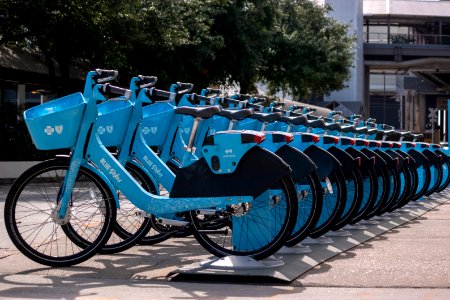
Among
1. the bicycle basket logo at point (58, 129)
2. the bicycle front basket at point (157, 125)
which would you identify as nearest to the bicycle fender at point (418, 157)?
the bicycle front basket at point (157, 125)

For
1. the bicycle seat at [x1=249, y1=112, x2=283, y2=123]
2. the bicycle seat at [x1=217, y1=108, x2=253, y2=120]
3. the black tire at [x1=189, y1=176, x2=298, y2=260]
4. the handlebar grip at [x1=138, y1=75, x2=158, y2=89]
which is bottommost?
the black tire at [x1=189, y1=176, x2=298, y2=260]

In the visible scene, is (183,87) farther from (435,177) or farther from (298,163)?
(435,177)

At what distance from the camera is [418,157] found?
46.7 feet

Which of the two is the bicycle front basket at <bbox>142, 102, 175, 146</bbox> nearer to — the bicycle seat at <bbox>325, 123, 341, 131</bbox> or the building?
the bicycle seat at <bbox>325, 123, 341, 131</bbox>

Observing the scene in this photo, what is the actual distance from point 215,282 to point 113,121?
182 centimetres

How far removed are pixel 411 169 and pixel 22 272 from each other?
6873 mm

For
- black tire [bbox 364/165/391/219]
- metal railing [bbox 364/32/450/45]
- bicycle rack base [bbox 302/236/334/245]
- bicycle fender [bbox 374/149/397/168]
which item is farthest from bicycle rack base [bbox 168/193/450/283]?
metal railing [bbox 364/32/450/45]

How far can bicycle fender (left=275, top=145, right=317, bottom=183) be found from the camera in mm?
7594

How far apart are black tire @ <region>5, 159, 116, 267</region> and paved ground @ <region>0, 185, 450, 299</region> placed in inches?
5.7

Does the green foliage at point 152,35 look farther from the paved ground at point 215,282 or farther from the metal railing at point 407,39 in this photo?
the metal railing at point 407,39

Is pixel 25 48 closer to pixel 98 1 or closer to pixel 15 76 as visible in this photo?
pixel 15 76

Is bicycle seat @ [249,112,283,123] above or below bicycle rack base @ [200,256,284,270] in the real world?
above

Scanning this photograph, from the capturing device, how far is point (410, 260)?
25.8ft

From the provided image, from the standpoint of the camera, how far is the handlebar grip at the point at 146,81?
8.23 meters
